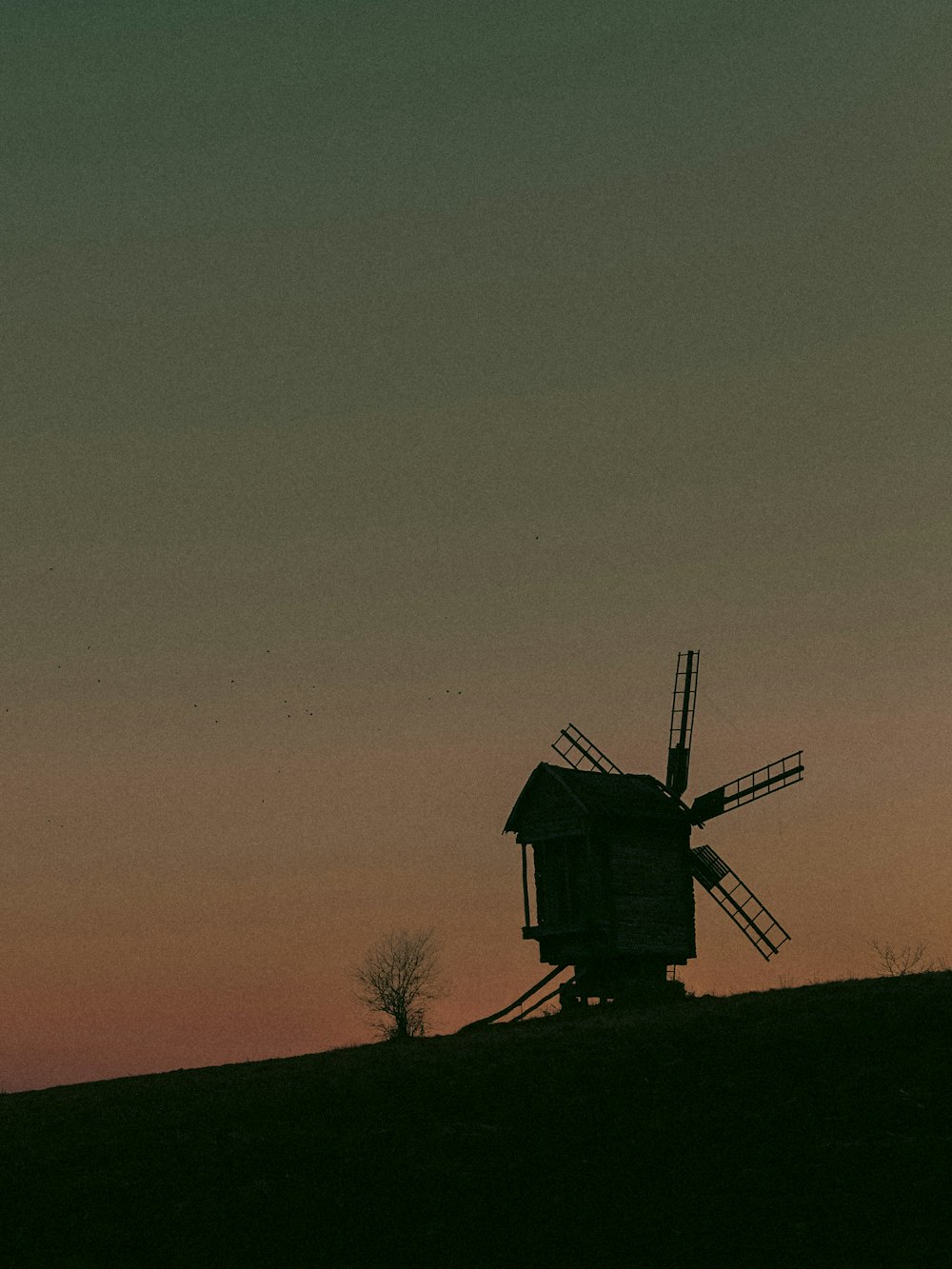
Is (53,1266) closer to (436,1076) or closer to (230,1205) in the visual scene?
(230,1205)

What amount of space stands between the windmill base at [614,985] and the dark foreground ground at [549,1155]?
28.2 feet

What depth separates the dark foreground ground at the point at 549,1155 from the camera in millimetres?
23656

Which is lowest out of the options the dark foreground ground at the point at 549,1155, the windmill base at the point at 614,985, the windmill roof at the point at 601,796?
the dark foreground ground at the point at 549,1155

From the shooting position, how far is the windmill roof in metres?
47.4

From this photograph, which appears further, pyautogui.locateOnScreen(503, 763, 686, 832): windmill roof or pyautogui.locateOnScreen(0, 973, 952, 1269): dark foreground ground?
pyautogui.locateOnScreen(503, 763, 686, 832): windmill roof

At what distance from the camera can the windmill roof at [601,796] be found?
47.4 metres

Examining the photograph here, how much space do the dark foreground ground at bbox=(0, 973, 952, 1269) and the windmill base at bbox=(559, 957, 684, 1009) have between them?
858cm

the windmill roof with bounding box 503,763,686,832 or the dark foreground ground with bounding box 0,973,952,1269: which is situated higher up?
the windmill roof with bounding box 503,763,686,832

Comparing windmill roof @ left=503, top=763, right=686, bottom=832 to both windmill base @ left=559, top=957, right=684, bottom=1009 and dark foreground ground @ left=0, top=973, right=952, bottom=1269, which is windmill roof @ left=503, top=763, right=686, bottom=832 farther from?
dark foreground ground @ left=0, top=973, right=952, bottom=1269

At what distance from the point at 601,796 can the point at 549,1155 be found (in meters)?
21.4

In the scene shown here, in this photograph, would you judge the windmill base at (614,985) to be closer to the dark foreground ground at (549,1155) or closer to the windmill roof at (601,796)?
the windmill roof at (601,796)

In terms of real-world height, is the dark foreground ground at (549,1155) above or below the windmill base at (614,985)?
below

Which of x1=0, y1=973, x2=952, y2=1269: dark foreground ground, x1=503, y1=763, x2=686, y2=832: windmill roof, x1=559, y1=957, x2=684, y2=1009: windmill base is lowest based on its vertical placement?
x1=0, y1=973, x2=952, y2=1269: dark foreground ground

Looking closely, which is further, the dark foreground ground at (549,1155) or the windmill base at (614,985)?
the windmill base at (614,985)
